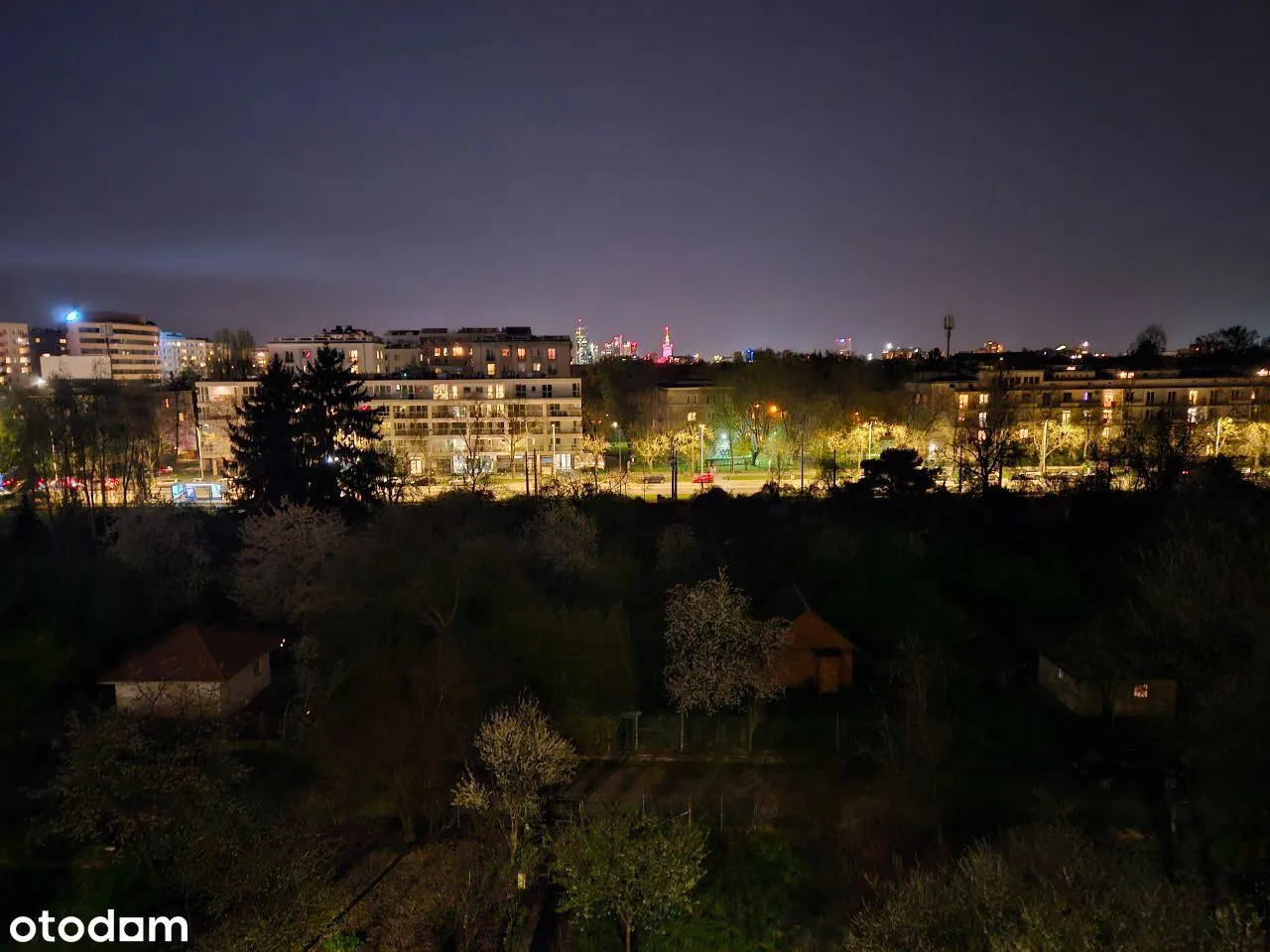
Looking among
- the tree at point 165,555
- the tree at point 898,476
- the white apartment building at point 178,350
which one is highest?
the white apartment building at point 178,350

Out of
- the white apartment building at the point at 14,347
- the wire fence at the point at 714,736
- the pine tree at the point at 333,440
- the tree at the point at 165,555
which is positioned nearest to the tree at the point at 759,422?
the pine tree at the point at 333,440

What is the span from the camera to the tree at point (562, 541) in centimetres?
2128

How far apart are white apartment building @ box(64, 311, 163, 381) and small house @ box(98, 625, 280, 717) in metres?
85.1

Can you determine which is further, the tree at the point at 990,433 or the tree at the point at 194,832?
the tree at the point at 990,433

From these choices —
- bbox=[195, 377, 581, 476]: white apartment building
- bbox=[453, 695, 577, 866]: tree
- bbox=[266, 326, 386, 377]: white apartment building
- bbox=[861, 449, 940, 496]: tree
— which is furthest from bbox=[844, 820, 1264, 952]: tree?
bbox=[266, 326, 386, 377]: white apartment building

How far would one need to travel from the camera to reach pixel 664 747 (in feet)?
47.6

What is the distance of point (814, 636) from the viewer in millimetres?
16828

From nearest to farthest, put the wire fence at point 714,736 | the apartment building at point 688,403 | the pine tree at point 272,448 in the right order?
the wire fence at point 714,736, the pine tree at point 272,448, the apartment building at point 688,403

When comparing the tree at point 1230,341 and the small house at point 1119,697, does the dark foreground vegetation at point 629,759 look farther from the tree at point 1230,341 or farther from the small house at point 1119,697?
the tree at point 1230,341

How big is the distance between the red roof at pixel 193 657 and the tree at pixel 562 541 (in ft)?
24.4

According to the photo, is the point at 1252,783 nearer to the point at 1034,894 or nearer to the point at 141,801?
the point at 1034,894

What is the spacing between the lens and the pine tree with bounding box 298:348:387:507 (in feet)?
94.0

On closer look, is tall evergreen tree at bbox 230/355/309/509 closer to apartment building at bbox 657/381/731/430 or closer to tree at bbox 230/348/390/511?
tree at bbox 230/348/390/511

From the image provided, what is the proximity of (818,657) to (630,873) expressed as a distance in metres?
8.56
